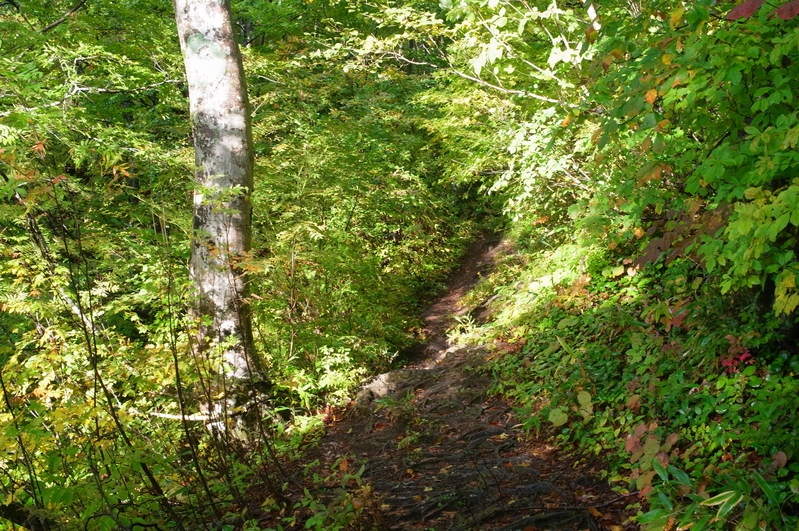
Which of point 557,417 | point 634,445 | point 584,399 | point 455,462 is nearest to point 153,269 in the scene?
point 455,462

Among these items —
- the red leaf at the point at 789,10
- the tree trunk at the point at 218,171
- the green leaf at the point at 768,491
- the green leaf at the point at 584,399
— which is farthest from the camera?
the tree trunk at the point at 218,171

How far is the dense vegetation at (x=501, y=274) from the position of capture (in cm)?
239

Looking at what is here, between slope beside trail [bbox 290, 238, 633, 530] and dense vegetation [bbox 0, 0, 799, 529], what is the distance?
231 millimetres

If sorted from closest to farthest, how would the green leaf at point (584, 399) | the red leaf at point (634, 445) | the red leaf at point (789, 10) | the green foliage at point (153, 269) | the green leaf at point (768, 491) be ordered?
the red leaf at point (789, 10)
the green leaf at point (768, 491)
the red leaf at point (634, 445)
the green foliage at point (153, 269)
the green leaf at point (584, 399)

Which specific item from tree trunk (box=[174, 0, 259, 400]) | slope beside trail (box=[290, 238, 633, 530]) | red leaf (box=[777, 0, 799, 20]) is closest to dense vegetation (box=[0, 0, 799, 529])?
red leaf (box=[777, 0, 799, 20])

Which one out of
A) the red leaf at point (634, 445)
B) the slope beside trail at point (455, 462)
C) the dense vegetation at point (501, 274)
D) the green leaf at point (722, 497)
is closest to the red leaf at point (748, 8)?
the dense vegetation at point (501, 274)

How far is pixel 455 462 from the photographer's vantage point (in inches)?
149

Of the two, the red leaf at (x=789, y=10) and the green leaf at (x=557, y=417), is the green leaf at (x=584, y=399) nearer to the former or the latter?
the green leaf at (x=557, y=417)

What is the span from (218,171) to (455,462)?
3477 mm

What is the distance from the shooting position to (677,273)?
4.17 m

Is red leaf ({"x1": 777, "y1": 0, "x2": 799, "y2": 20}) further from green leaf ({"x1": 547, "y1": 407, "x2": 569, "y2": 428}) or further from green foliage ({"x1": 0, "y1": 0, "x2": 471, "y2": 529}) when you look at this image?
green foliage ({"x1": 0, "y1": 0, "x2": 471, "y2": 529})

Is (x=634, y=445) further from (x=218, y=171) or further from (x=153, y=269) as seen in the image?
(x=153, y=269)

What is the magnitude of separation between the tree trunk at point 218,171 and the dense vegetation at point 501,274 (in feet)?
1.11

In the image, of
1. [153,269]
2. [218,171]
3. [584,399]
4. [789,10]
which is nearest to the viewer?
[789,10]
